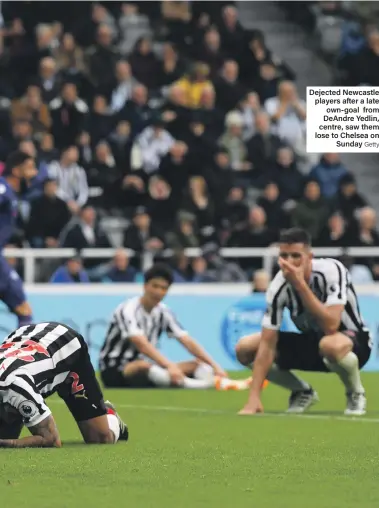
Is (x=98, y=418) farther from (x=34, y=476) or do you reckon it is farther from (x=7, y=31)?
(x=7, y=31)

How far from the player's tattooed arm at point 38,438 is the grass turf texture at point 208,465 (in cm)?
10

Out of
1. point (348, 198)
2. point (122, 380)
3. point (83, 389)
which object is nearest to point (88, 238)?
point (348, 198)

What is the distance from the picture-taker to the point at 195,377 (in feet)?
Result: 51.8

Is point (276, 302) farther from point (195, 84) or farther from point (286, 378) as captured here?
point (195, 84)

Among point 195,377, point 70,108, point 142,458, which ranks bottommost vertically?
point 195,377

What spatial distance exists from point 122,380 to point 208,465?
764 centimetres

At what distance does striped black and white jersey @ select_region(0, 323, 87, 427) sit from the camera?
8.05 metres

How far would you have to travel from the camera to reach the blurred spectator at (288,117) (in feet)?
71.8

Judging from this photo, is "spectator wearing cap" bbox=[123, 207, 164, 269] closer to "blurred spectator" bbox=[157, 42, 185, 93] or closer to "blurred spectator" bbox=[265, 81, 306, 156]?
"blurred spectator" bbox=[265, 81, 306, 156]

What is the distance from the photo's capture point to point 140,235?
63.3 feet

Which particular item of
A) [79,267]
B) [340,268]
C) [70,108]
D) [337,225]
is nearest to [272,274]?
[337,225]

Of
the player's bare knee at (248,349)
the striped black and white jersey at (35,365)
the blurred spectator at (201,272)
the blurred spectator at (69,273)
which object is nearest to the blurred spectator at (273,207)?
the blurred spectator at (201,272)

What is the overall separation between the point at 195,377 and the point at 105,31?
8.18 meters

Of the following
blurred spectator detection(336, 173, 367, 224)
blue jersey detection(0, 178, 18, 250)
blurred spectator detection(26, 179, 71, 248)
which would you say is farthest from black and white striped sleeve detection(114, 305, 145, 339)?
blurred spectator detection(336, 173, 367, 224)
